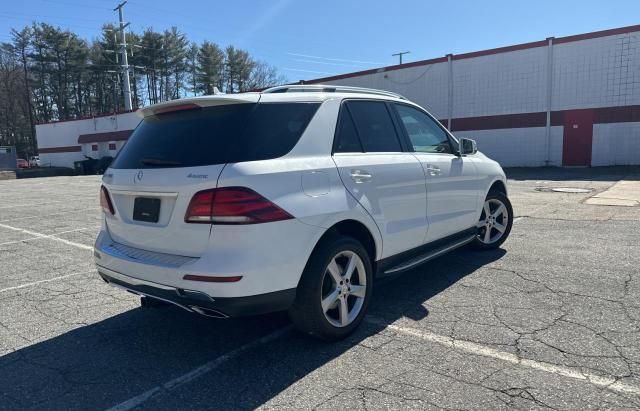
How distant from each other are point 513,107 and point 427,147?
19.4 metres

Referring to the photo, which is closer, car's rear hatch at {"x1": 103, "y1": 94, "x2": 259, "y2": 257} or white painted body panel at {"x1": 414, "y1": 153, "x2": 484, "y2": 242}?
car's rear hatch at {"x1": 103, "y1": 94, "x2": 259, "y2": 257}

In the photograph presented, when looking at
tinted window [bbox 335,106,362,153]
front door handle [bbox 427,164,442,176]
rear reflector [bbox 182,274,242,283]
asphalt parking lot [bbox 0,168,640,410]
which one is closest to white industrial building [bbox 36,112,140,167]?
asphalt parking lot [bbox 0,168,640,410]

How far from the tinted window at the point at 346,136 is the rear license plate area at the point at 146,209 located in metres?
Answer: 1.38

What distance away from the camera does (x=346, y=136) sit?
3.63m

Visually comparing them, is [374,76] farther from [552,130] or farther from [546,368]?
[546,368]

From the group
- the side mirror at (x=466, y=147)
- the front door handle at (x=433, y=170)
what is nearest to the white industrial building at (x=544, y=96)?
the side mirror at (x=466, y=147)

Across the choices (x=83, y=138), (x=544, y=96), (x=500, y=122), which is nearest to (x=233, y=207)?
(x=544, y=96)

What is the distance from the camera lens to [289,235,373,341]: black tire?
10.2 ft

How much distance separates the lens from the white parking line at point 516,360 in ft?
8.82

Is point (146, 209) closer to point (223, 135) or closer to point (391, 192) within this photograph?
point (223, 135)

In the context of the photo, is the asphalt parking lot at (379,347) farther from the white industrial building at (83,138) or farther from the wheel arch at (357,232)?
the white industrial building at (83,138)

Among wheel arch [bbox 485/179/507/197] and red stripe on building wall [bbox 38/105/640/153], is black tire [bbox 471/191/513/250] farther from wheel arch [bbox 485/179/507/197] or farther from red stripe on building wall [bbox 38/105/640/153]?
red stripe on building wall [bbox 38/105/640/153]

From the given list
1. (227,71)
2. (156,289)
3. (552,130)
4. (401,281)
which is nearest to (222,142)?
(156,289)

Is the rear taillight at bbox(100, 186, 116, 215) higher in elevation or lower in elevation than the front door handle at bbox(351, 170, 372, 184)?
lower
